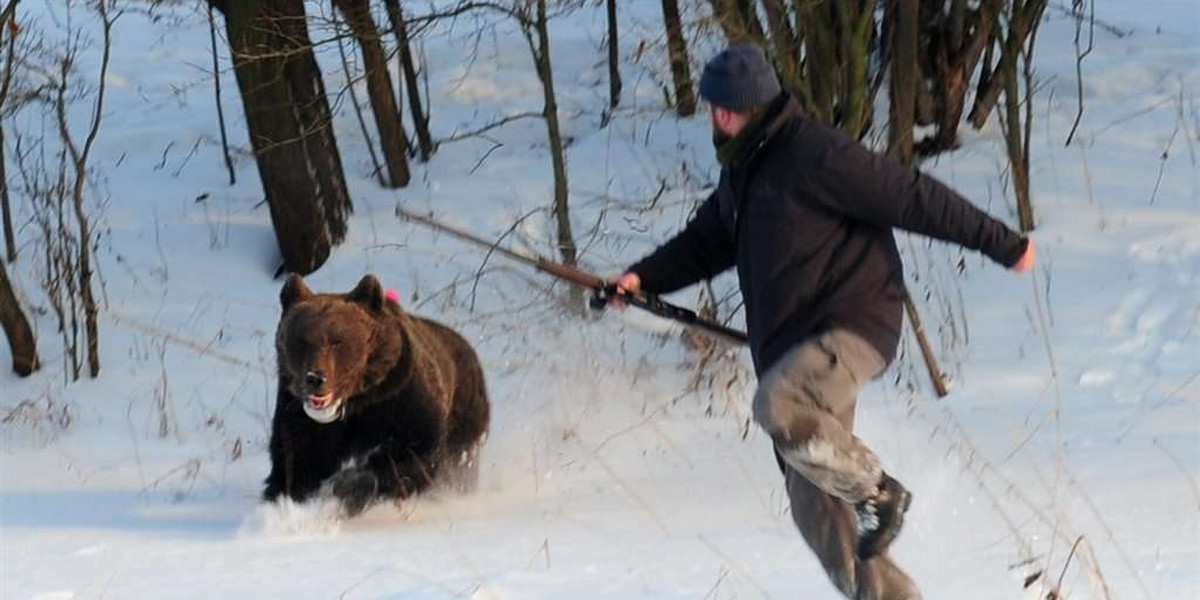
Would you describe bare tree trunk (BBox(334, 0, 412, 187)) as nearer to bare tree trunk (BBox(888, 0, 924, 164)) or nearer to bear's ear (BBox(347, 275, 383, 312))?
bare tree trunk (BBox(888, 0, 924, 164))

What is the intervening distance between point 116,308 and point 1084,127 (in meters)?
8.30

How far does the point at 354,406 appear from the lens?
7.16 m

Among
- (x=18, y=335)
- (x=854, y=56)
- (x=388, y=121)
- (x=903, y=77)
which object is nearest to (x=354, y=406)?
(x=854, y=56)

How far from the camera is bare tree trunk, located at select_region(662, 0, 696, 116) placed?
12586 mm

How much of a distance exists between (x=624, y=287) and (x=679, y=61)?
26.1 ft

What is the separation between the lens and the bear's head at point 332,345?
691 centimetres

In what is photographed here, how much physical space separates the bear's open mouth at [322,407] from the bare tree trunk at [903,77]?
18.8 feet

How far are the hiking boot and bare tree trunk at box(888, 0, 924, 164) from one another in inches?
277

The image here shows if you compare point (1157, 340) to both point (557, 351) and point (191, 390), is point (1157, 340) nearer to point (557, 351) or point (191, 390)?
point (557, 351)

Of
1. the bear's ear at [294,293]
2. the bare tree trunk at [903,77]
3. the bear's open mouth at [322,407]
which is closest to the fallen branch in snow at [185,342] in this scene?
the bear's ear at [294,293]

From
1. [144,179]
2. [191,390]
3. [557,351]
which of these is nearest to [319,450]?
[557,351]

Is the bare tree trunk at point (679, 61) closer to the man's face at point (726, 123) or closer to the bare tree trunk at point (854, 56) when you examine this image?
the bare tree trunk at point (854, 56)

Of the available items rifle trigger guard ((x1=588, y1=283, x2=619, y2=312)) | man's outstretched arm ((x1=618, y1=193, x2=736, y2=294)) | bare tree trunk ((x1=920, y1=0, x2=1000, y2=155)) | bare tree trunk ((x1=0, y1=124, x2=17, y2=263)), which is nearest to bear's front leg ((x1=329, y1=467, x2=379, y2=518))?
rifle trigger guard ((x1=588, y1=283, x2=619, y2=312))

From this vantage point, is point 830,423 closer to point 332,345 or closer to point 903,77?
point 332,345
